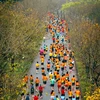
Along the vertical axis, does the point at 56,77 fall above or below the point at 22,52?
below

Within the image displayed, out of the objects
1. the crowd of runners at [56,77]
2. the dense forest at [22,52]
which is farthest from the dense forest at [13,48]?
the crowd of runners at [56,77]

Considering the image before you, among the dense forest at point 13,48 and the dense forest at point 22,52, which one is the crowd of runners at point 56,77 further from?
the dense forest at point 13,48

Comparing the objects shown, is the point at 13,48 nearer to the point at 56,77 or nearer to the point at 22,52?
the point at 22,52

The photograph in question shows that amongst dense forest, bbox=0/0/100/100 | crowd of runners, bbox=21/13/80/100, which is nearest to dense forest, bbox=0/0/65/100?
dense forest, bbox=0/0/100/100

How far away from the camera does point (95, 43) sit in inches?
1196

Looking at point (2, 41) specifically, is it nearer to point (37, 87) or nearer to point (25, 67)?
point (37, 87)

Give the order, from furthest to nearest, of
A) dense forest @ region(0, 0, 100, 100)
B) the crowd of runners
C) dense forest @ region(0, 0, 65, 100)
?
the crowd of runners
dense forest @ region(0, 0, 100, 100)
dense forest @ region(0, 0, 65, 100)

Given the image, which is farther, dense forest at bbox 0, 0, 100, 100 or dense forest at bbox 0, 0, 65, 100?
dense forest at bbox 0, 0, 100, 100

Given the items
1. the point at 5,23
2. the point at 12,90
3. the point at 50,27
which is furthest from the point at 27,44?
the point at 50,27

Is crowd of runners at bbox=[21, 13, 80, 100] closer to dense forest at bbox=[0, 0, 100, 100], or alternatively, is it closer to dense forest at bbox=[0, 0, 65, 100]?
dense forest at bbox=[0, 0, 100, 100]

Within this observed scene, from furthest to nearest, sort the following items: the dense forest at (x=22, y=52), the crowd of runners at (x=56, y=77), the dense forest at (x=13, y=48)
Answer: the crowd of runners at (x=56, y=77)
the dense forest at (x=22, y=52)
the dense forest at (x=13, y=48)

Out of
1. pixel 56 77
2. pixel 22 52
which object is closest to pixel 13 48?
pixel 22 52

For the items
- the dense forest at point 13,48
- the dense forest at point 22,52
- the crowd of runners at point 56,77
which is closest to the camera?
the dense forest at point 13,48

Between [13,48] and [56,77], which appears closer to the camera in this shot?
[13,48]
